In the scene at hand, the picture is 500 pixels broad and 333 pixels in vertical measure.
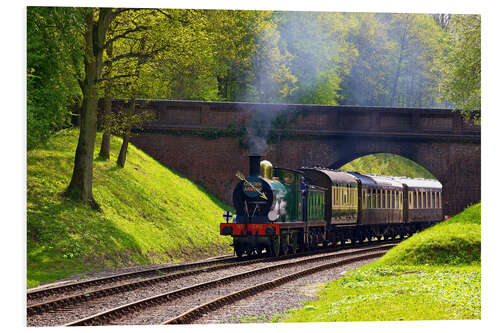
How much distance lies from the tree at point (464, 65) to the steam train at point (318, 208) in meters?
6.60

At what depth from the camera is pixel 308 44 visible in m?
44.9

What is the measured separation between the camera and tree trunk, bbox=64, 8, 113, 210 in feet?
83.7

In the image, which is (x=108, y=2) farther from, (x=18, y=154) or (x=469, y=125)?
(x=469, y=125)

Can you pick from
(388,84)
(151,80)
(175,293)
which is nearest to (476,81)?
(151,80)

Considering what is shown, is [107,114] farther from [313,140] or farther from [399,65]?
[399,65]

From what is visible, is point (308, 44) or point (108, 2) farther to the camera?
point (308, 44)

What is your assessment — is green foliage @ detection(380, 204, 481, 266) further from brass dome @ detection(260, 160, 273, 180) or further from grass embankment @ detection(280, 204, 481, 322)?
brass dome @ detection(260, 160, 273, 180)

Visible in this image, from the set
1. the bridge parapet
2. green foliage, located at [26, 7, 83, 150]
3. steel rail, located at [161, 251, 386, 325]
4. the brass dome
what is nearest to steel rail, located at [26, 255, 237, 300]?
the brass dome

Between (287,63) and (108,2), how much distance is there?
2459cm

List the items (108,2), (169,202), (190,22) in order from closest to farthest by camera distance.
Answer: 1. (108,2)
2. (190,22)
3. (169,202)

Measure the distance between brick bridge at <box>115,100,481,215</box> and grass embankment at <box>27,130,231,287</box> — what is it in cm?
246

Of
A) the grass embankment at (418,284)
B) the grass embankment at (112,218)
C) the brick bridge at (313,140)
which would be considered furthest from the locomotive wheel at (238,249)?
the brick bridge at (313,140)
